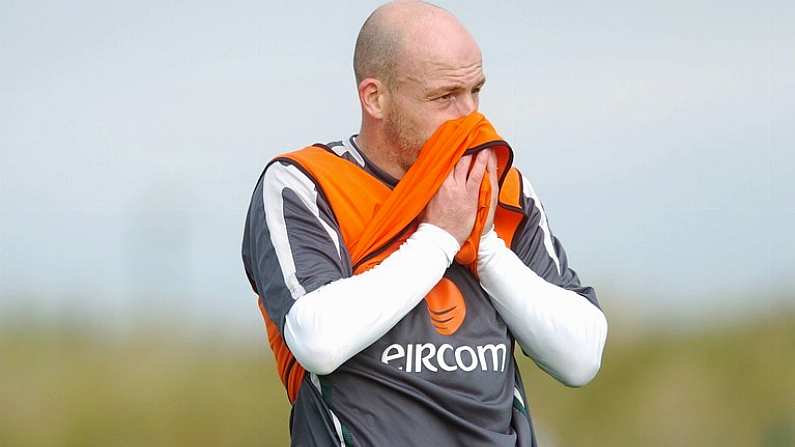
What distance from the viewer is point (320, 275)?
2.48 m

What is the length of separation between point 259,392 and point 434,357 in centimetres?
240

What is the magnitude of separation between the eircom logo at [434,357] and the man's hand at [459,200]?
0.68 ft

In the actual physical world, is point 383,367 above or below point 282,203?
below

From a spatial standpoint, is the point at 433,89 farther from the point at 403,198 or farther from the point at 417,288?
the point at 417,288

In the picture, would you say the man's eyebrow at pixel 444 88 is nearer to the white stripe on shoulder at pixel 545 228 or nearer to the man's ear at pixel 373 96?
the man's ear at pixel 373 96

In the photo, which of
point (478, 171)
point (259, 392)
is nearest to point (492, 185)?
point (478, 171)

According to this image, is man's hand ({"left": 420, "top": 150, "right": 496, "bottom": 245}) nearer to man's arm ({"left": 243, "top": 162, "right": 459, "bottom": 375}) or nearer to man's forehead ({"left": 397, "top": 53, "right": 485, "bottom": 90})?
man's arm ({"left": 243, "top": 162, "right": 459, "bottom": 375})

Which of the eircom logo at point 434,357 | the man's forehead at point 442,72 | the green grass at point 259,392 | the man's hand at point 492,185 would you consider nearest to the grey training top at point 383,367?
the eircom logo at point 434,357

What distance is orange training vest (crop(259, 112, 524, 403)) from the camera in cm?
257

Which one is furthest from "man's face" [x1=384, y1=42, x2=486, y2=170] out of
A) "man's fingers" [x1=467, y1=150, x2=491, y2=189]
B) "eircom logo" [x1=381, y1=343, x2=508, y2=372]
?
"eircom logo" [x1=381, y1=343, x2=508, y2=372]

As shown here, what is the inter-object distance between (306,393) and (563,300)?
1.73ft

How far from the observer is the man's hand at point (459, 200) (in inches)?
100

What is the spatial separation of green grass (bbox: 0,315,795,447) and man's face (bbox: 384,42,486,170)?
7.60ft

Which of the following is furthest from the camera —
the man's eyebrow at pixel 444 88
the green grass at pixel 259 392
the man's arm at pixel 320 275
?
the green grass at pixel 259 392
